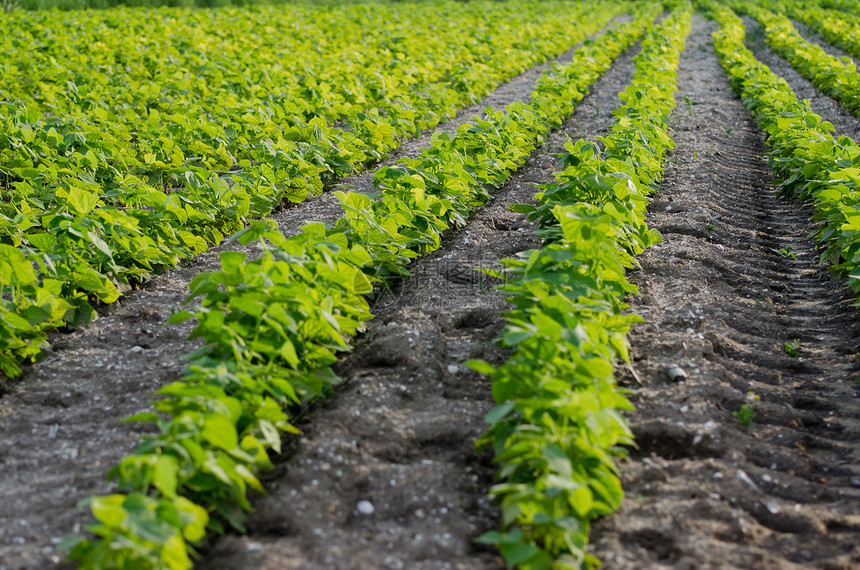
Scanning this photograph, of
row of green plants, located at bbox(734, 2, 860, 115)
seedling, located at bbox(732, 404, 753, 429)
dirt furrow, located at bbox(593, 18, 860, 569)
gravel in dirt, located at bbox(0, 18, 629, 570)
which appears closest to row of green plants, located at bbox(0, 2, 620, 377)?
gravel in dirt, located at bbox(0, 18, 629, 570)

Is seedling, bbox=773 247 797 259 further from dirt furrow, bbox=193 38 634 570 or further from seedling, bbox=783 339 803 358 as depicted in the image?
dirt furrow, bbox=193 38 634 570

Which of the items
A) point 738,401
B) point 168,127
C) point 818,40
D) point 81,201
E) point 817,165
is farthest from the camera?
point 818,40

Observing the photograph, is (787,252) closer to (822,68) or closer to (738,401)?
(738,401)

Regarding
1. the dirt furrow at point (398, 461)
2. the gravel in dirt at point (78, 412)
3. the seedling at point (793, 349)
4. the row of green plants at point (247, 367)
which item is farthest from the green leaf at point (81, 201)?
the seedling at point (793, 349)

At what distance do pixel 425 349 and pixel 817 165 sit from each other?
4026 mm

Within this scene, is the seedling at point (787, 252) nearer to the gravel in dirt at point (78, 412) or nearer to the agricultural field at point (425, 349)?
the agricultural field at point (425, 349)

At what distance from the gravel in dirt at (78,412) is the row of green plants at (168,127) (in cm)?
15

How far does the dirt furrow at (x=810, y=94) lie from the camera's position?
8.64 m

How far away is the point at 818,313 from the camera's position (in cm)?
420

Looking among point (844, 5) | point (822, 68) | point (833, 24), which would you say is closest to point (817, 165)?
point (822, 68)

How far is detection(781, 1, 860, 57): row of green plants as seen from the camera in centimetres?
1559

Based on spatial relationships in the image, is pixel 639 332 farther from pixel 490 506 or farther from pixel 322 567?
pixel 322 567

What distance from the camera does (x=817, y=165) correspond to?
5574 millimetres

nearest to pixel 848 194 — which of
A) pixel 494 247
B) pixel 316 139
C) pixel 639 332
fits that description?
pixel 639 332
